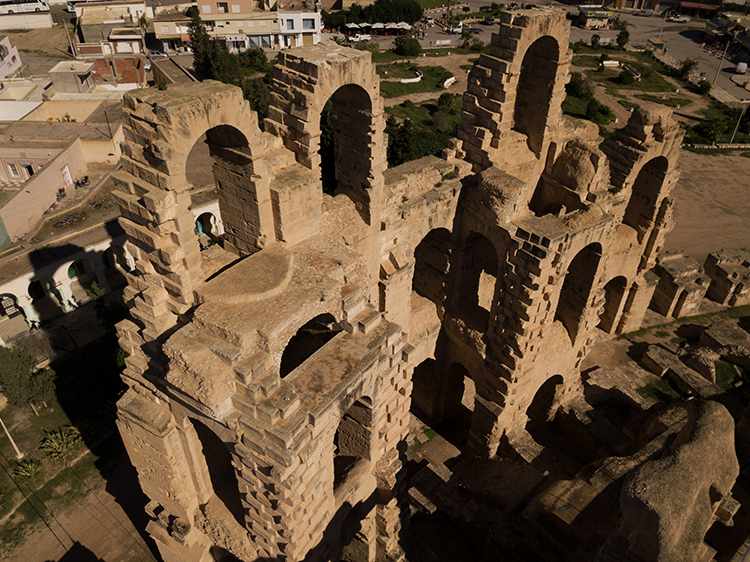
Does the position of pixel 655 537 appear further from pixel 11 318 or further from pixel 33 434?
pixel 11 318

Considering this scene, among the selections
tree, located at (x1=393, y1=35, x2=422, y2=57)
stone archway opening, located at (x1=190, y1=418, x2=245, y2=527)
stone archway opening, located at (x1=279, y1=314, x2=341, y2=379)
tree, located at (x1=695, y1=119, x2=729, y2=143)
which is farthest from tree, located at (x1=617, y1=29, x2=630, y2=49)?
stone archway opening, located at (x1=190, y1=418, x2=245, y2=527)

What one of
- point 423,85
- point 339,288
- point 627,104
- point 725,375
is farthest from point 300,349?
point 627,104

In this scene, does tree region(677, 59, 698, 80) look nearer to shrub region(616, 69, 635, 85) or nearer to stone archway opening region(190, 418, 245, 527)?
shrub region(616, 69, 635, 85)

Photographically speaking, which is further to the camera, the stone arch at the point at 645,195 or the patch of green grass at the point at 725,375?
the patch of green grass at the point at 725,375

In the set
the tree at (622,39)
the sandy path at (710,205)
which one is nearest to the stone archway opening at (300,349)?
the sandy path at (710,205)

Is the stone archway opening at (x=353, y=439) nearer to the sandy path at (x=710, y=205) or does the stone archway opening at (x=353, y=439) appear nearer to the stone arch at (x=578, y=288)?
the stone arch at (x=578, y=288)

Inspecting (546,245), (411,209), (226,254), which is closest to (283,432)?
(226,254)

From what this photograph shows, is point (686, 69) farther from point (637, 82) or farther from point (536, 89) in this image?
point (536, 89)
